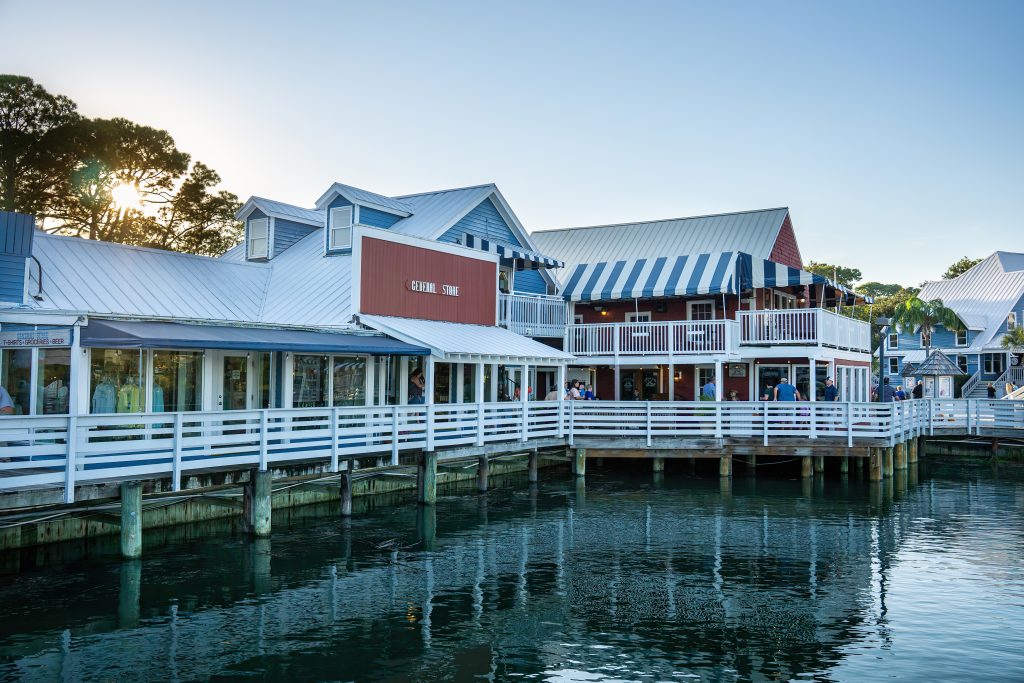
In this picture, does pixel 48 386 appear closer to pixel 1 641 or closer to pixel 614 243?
pixel 1 641

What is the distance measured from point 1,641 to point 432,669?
5.51 m

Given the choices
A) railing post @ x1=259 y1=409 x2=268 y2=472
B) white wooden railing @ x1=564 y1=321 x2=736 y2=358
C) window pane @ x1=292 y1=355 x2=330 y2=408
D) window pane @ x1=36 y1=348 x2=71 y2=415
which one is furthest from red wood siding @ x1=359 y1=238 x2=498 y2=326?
window pane @ x1=36 y1=348 x2=71 y2=415

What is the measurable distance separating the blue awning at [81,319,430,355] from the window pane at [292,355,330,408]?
72cm

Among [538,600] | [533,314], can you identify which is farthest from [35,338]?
[533,314]

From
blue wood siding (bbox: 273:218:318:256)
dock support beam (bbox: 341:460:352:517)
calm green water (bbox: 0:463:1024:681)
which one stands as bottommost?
calm green water (bbox: 0:463:1024:681)

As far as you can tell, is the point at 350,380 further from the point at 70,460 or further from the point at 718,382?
the point at 718,382

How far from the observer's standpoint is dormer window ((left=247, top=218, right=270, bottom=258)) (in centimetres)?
2909

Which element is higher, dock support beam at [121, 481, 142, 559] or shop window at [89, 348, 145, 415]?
shop window at [89, 348, 145, 415]

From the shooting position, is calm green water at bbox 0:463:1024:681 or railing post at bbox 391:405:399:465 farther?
railing post at bbox 391:405:399:465

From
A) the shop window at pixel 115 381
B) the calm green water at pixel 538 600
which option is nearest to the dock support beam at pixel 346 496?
the calm green water at pixel 538 600

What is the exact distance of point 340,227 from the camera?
88.6ft

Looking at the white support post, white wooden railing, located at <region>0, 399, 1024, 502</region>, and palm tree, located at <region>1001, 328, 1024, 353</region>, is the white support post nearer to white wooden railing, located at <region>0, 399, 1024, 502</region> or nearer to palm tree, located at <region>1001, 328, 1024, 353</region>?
white wooden railing, located at <region>0, 399, 1024, 502</region>

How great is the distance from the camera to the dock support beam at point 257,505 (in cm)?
1722

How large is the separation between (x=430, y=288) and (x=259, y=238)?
701 cm
